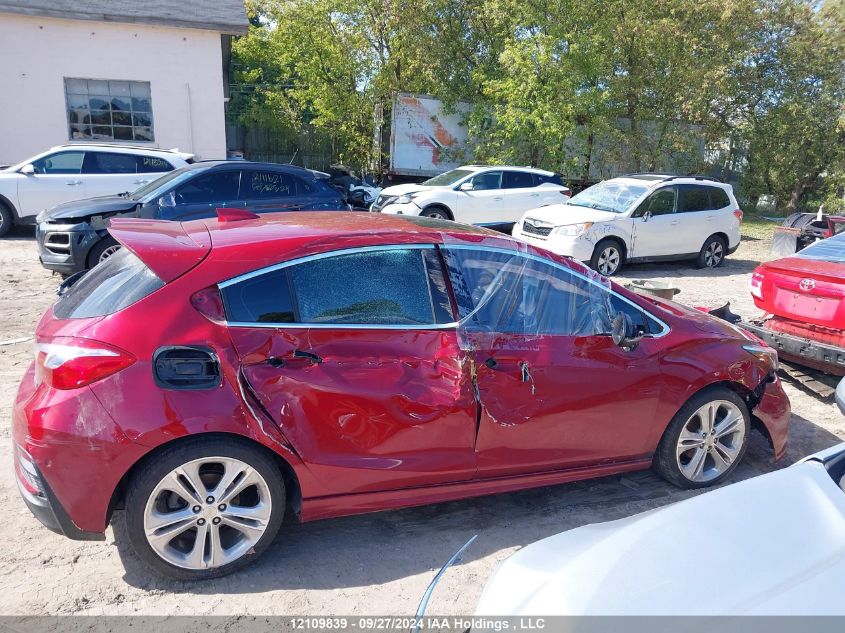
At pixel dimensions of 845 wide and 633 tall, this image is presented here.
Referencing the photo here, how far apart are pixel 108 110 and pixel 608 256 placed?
12615 mm

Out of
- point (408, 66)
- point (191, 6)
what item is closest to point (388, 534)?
point (191, 6)

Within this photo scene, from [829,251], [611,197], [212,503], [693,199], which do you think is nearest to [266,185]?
[611,197]

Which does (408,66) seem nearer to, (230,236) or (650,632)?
(230,236)

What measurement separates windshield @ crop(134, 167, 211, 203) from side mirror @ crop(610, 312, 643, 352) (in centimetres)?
703

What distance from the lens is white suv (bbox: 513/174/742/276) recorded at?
11.0 meters

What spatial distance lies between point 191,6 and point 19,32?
3.92 meters

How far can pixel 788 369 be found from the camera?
656cm

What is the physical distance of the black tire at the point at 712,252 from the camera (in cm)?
1275

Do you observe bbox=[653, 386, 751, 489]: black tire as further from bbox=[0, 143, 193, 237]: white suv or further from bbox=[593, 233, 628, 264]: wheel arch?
bbox=[0, 143, 193, 237]: white suv

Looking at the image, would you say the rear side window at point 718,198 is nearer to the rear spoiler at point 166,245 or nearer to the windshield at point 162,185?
the windshield at point 162,185

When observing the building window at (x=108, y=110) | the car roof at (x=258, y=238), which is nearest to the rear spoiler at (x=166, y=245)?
the car roof at (x=258, y=238)

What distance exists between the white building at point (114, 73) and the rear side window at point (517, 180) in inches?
295

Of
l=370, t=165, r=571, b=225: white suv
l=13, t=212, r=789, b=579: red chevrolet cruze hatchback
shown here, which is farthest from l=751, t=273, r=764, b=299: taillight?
l=370, t=165, r=571, b=225: white suv

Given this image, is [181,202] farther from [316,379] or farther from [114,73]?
[114,73]
